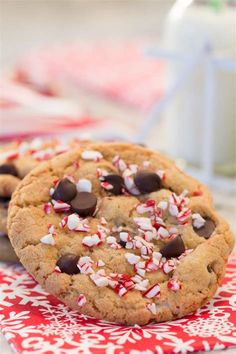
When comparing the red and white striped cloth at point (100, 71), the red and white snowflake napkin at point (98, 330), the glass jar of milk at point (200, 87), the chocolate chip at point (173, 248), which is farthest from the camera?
the red and white striped cloth at point (100, 71)

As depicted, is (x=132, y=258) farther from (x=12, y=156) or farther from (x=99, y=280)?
(x=12, y=156)

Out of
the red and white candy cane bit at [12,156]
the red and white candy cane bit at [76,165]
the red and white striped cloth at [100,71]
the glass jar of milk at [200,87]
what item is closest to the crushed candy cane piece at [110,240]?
the red and white candy cane bit at [76,165]

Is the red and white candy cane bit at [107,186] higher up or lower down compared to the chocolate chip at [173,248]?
higher up

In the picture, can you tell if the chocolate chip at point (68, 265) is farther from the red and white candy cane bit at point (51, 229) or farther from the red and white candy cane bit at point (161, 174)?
the red and white candy cane bit at point (161, 174)

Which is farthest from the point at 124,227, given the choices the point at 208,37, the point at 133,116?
the point at 133,116

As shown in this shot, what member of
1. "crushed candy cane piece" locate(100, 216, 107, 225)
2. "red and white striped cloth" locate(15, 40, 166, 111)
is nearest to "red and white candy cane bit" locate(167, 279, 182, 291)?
"crushed candy cane piece" locate(100, 216, 107, 225)

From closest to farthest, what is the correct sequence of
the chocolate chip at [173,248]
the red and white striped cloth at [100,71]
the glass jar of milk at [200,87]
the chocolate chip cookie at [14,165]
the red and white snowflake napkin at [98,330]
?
1. the red and white snowflake napkin at [98,330]
2. the chocolate chip at [173,248]
3. the chocolate chip cookie at [14,165]
4. the glass jar of milk at [200,87]
5. the red and white striped cloth at [100,71]
